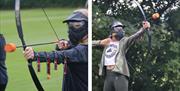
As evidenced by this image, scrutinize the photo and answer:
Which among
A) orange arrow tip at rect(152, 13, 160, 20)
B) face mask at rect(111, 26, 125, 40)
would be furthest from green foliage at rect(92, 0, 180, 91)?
face mask at rect(111, 26, 125, 40)

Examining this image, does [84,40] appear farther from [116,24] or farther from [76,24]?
[116,24]

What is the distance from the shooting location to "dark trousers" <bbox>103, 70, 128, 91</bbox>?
2.83 m

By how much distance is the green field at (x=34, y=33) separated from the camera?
2.44 m

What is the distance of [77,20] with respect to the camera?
2.42 meters

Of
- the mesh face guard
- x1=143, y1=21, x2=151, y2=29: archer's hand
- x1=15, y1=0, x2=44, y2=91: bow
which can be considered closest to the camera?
x1=15, y1=0, x2=44, y2=91: bow

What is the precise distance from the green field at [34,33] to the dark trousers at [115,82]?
15.6 inches

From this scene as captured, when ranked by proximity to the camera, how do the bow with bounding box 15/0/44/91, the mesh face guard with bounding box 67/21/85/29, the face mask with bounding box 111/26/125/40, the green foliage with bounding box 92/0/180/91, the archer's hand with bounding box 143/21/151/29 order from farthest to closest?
the green foliage with bounding box 92/0/180/91, the archer's hand with bounding box 143/21/151/29, the face mask with bounding box 111/26/125/40, the mesh face guard with bounding box 67/21/85/29, the bow with bounding box 15/0/44/91

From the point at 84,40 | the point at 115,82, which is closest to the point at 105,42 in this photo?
the point at 115,82

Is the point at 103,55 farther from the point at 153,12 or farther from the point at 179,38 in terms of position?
the point at 179,38

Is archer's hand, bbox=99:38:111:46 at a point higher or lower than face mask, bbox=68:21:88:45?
lower

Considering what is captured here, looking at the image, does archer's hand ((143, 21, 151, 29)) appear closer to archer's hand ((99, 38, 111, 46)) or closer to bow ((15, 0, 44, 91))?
archer's hand ((99, 38, 111, 46))

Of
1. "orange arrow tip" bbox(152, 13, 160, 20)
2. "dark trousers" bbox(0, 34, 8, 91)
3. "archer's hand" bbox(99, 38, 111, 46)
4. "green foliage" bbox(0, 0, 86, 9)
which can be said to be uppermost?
"green foliage" bbox(0, 0, 86, 9)

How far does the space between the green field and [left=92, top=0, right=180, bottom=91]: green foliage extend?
0.48 m

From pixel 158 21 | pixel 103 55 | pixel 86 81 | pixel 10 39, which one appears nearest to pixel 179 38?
pixel 158 21
